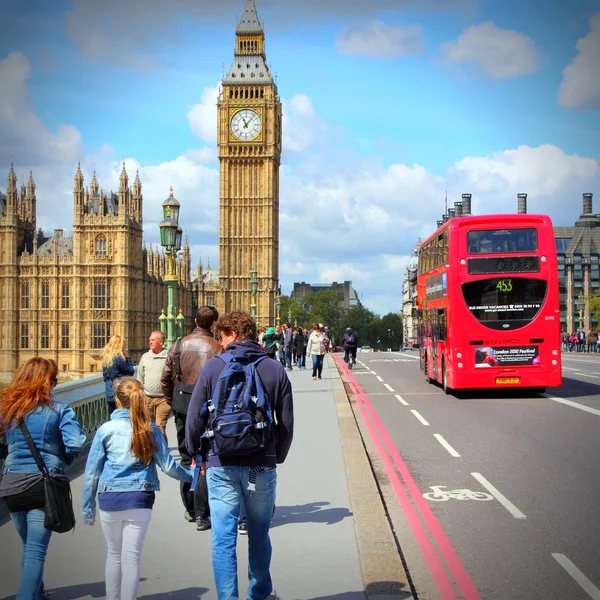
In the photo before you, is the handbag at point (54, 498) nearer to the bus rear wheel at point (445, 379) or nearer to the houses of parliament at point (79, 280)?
the bus rear wheel at point (445, 379)

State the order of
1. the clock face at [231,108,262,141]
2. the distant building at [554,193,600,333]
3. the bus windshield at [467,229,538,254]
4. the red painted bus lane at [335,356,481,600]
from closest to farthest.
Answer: the red painted bus lane at [335,356,481,600] → the bus windshield at [467,229,538,254] → the clock face at [231,108,262,141] → the distant building at [554,193,600,333]

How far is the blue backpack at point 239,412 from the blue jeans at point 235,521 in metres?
0.20

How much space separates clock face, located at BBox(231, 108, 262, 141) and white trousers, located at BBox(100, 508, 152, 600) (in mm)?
109302

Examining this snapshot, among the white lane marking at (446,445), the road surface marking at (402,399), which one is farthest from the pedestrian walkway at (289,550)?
the road surface marking at (402,399)

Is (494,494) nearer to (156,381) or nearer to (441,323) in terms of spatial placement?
(156,381)

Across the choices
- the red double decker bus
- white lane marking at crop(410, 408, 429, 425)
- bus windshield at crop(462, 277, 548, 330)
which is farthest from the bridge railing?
bus windshield at crop(462, 277, 548, 330)

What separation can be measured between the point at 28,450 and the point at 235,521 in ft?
4.54

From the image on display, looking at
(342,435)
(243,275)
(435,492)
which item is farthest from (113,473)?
(243,275)

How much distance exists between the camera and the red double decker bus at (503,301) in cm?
2095

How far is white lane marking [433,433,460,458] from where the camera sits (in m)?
13.0

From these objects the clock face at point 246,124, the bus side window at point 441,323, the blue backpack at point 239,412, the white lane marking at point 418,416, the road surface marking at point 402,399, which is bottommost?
the white lane marking at point 418,416

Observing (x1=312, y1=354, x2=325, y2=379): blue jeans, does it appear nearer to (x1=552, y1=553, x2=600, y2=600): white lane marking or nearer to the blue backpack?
(x1=552, y1=553, x2=600, y2=600): white lane marking

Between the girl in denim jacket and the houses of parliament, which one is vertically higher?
the houses of parliament

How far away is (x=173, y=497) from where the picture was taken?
9961 mm
